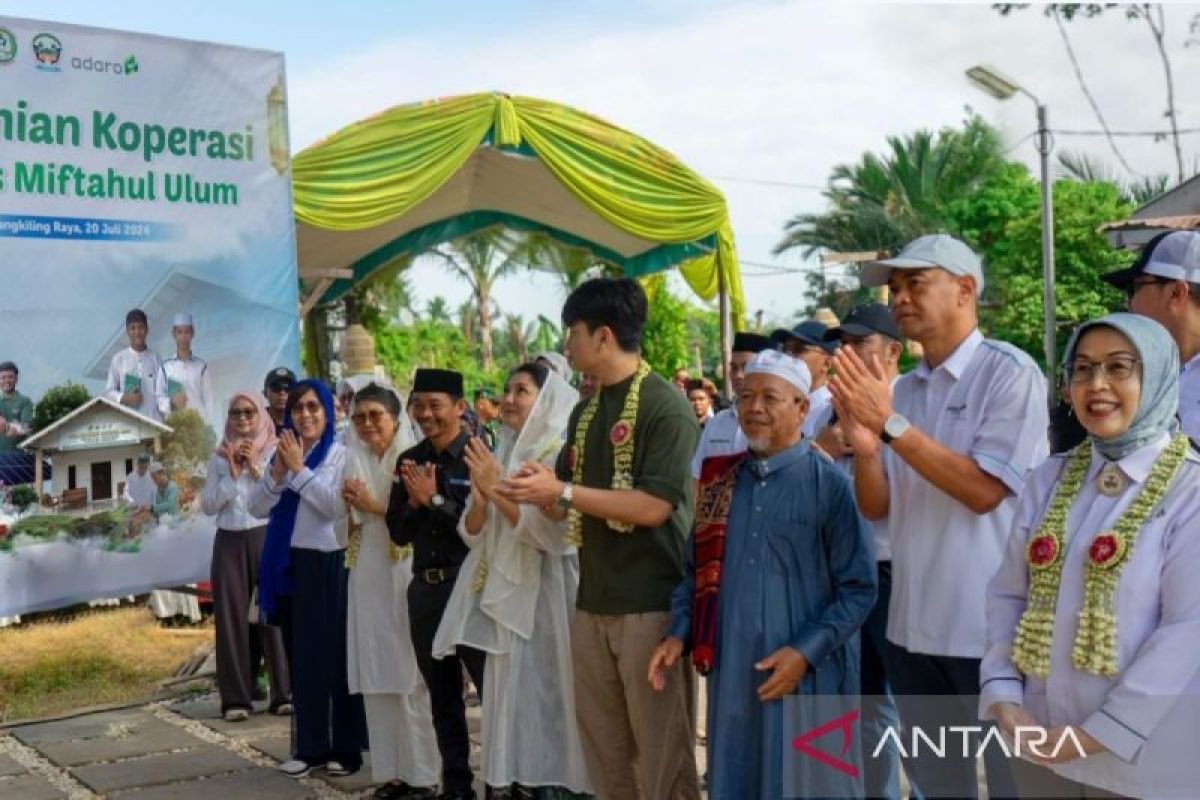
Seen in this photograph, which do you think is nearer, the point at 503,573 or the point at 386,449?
the point at 503,573

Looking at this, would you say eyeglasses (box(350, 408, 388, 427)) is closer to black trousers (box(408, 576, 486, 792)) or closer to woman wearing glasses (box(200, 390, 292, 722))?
black trousers (box(408, 576, 486, 792))

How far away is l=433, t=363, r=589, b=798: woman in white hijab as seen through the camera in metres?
4.60

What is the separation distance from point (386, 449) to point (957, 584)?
2.88 m

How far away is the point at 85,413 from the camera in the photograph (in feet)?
21.4

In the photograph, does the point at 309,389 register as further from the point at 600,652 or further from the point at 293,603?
the point at 600,652

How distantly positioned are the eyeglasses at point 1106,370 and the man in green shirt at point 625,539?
5.00 ft

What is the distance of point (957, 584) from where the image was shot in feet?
10.0

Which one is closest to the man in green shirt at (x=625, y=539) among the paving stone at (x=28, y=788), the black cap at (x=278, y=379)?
the paving stone at (x=28, y=788)

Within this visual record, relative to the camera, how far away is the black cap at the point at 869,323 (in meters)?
4.75

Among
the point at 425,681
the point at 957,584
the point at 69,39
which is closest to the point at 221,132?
the point at 69,39

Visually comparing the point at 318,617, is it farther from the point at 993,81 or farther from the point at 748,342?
the point at 993,81

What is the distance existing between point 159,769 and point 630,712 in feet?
9.47

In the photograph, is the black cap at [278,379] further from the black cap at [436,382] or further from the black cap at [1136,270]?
the black cap at [1136,270]

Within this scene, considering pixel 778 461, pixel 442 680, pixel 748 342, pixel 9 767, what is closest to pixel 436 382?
pixel 442 680
